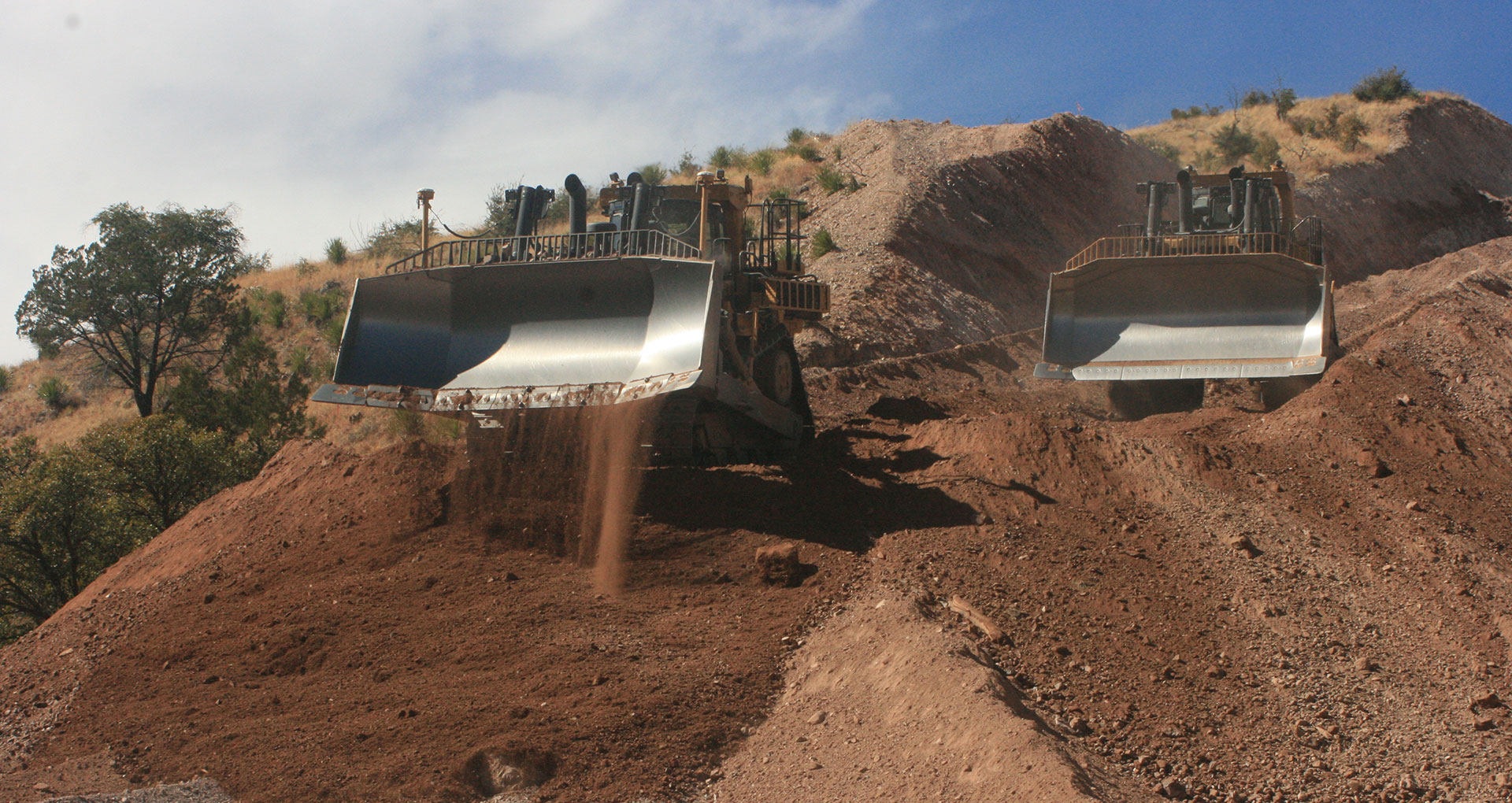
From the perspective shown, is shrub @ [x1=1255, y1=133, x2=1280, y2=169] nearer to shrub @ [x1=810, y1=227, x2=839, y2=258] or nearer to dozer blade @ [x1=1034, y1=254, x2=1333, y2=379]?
shrub @ [x1=810, y1=227, x2=839, y2=258]

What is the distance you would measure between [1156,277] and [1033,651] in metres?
7.32

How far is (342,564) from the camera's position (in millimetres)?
8547

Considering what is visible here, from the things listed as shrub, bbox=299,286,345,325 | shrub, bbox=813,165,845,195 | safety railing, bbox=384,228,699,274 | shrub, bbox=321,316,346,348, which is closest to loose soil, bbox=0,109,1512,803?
safety railing, bbox=384,228,699,274

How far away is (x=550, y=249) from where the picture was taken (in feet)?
32.6

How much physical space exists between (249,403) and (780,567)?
14.7m

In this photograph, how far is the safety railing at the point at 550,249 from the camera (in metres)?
9.73

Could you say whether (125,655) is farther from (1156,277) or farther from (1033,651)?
(1156,277)

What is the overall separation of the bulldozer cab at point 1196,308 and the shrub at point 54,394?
1058 inches

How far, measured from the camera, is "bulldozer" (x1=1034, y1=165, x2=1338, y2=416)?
12.6 meters

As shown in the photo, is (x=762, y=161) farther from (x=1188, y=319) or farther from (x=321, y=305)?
(x=1188, y=319)

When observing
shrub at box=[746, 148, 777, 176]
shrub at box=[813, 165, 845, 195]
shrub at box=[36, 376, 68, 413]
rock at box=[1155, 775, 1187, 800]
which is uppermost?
shrub at box=[746, 148, 777, 176]

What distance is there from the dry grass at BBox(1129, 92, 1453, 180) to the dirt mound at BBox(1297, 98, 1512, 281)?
50cm

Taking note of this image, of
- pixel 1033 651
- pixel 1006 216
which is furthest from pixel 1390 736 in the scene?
pixel 1006 216

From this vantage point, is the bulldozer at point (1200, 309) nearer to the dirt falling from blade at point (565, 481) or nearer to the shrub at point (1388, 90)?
the dirt falling from blade at point (565, 481)
